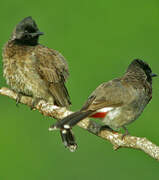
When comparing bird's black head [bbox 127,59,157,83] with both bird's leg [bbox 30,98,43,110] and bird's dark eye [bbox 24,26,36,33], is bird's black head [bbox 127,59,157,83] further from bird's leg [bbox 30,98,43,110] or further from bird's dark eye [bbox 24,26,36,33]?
bird's dark eye [bbox 24,26,36,33]

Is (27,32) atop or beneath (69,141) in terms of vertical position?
atop

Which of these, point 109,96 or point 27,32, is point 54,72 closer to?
point 27,32

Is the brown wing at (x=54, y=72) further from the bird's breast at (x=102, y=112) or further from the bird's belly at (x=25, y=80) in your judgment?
the bird's breast at (x=102, y=112)

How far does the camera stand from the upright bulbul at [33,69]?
585 cm

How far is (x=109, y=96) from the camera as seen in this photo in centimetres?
495

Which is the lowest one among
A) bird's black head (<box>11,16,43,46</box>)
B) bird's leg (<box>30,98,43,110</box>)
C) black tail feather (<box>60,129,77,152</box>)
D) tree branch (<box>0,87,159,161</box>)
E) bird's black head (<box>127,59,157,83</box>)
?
black tail feather (<box>60,129,77,152</box>)

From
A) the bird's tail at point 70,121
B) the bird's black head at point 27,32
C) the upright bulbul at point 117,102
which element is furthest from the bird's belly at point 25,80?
the bird's tail at point 70,121

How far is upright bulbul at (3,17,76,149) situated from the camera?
5.85m

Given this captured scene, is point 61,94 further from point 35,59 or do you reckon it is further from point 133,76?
point 133,76

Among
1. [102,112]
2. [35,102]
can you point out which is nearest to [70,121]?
[102,112]

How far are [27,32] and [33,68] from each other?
1.90 ft

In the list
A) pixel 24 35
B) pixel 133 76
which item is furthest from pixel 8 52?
pixel 133 76

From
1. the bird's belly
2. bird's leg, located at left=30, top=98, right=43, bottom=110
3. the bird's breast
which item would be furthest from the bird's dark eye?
the bird's breast

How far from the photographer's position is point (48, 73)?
235 inches
